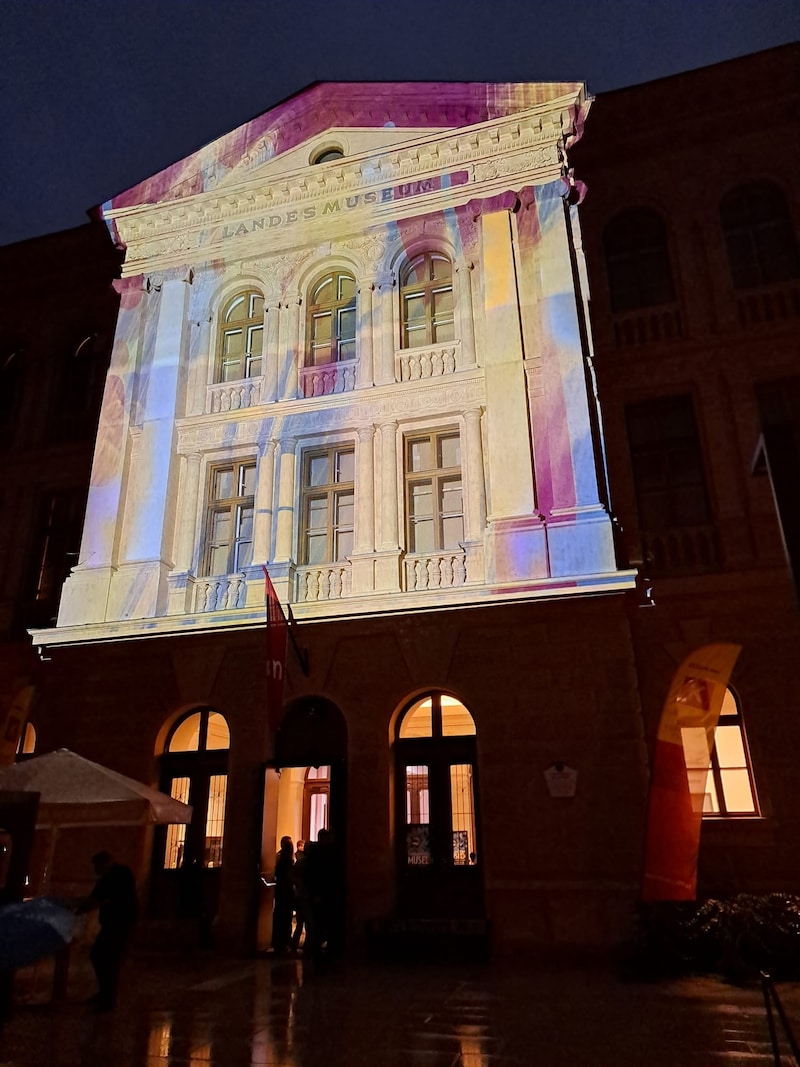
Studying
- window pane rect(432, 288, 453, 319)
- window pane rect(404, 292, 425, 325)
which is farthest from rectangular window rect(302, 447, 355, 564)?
window pane rect(432, 288, 453, 319)

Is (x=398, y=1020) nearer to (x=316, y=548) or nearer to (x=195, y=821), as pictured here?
(x=195, y=821)

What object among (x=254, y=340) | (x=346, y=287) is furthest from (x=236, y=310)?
(x=346, y=287)

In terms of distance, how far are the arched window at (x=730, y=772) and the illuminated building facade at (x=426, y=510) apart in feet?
0.16

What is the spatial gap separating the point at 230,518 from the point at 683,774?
9.14 m

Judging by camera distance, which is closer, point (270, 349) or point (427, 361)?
point (427, 361)

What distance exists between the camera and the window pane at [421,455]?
47.4 ft

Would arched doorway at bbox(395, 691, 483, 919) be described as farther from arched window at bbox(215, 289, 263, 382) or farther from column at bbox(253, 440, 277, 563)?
arched window at bbox(215, 289, 263, 382)

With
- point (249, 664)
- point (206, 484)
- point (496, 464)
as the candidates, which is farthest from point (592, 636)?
point (206, 484)

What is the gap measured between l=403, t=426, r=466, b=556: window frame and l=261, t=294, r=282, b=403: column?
9.92 ft

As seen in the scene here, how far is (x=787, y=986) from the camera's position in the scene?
29.8 ft

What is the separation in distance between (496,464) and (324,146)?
9076 mm

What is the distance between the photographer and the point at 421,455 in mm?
14562

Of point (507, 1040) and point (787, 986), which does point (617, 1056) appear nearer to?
point (507, 1040)

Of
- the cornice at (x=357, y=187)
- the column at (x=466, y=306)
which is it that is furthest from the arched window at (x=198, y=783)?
the cornice at (x=357, y=187)
